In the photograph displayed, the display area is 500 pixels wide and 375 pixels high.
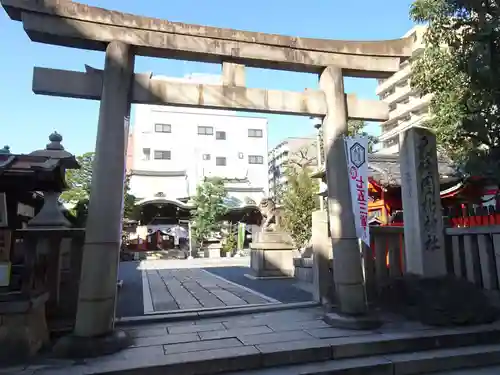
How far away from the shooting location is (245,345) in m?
4.95

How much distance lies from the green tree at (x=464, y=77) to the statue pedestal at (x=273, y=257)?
20.3 ft

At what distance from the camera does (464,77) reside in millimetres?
10281

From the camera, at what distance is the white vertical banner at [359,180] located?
6.16 metres

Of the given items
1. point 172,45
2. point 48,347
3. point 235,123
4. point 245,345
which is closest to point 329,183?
point 245,345

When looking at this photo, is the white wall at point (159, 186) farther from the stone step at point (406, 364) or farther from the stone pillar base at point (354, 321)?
the stone step at point (406, 364)

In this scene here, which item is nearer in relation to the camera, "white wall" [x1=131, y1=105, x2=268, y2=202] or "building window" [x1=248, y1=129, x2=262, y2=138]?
"white wall" [x1=131, y1=105, x2=268, y2=202]

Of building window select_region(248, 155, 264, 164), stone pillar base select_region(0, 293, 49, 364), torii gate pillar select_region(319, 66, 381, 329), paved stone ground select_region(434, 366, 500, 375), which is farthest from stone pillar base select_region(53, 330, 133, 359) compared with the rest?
building window select_region(248, 155, 264, 164)

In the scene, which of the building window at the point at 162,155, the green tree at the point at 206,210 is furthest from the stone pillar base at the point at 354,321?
the building window at the point at 162,155

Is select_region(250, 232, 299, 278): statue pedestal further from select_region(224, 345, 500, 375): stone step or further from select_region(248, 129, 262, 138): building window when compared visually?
select_region(248, 129, 262, 138): building window

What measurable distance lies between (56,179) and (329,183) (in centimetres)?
459

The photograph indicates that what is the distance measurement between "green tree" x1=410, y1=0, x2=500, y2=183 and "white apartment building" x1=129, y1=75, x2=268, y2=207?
988 inches

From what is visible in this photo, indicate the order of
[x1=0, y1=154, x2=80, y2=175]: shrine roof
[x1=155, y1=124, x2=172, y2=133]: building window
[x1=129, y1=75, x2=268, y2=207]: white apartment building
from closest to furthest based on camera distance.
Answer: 1. [x1=0, y1=154, x2=80, y2=175]: shrine roof
2. [x1=129, y1=75, x2=268, y2=207]: white apartment building
3. [x1=155, y1=124, x2=172, y2=133]: building window

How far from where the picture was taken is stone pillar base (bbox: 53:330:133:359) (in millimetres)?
4715

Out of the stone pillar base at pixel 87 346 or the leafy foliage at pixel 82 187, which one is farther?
the leafy foliage at pixel 82 187
